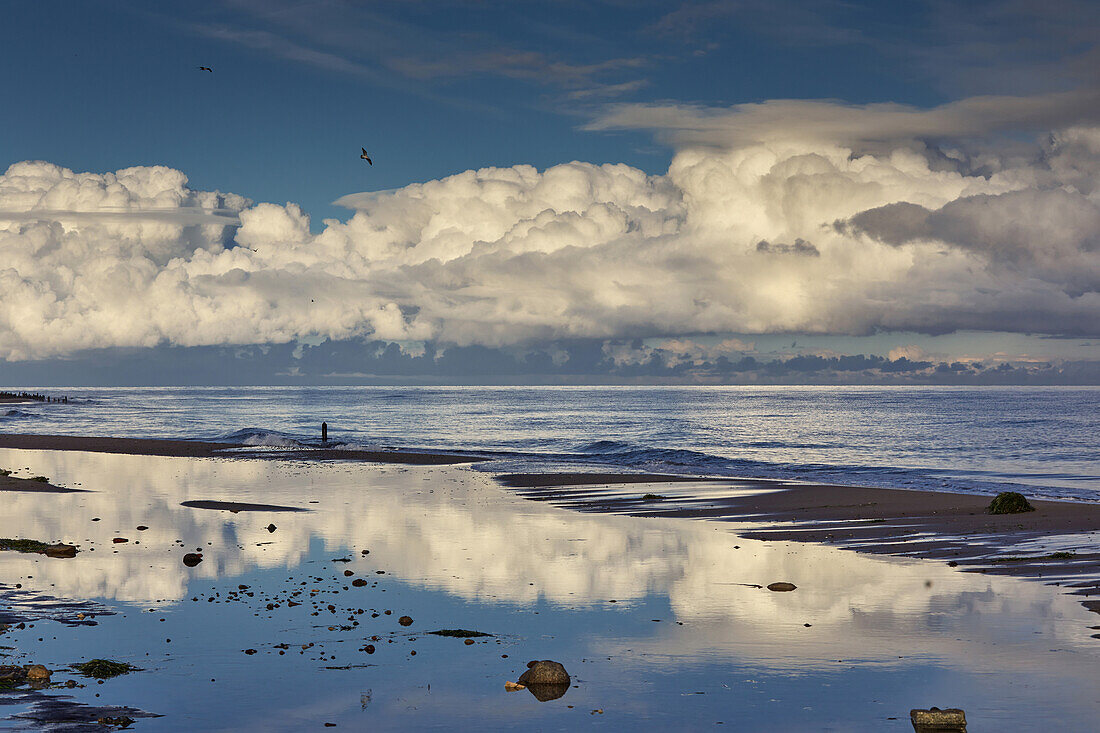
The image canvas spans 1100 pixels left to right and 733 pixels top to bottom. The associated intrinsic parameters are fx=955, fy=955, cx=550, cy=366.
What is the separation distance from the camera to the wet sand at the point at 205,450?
6444 cm

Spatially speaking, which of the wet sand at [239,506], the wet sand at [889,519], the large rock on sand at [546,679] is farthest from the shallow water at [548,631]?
the wet sand at [239,506]

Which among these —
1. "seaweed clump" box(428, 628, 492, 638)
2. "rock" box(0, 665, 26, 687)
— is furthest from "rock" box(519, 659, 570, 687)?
"rock" box(0, 665, 26, 687)

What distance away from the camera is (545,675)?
12727mm

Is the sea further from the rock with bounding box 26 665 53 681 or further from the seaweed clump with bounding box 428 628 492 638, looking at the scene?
the rock with bounding box 26 665 53 681

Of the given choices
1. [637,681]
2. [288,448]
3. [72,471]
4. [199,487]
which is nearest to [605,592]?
[637,681]

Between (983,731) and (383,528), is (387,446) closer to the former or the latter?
(383,528)

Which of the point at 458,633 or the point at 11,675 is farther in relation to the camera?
the point at 458,633

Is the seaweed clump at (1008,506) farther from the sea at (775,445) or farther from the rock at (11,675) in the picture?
the rock at (11,675)

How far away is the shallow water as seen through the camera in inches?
464

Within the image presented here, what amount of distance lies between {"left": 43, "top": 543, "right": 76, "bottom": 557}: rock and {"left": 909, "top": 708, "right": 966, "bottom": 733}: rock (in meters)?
19.3

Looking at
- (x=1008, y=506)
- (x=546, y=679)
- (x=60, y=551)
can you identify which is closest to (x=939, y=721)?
(x=546, y=679)

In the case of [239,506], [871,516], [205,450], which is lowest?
[205,450]

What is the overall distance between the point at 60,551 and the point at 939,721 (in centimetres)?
1971

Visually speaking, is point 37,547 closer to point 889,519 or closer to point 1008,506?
point 889,519
